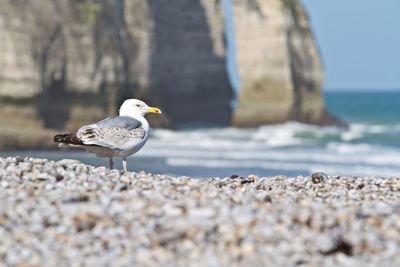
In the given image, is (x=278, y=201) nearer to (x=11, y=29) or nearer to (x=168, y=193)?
(x=168, y=193)

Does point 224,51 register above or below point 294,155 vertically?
above

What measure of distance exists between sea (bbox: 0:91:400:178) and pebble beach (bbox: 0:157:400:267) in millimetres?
18370

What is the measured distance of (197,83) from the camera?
218 feet

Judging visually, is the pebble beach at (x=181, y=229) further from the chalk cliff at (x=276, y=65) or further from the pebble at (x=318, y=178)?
the chalk cliff at (x=276, y=65)

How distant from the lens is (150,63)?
180ft

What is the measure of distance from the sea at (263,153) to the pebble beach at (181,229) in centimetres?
1837

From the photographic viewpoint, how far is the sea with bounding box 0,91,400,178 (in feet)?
101

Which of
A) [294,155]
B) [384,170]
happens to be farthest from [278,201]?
[294,155]

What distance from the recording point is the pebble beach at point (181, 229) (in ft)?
25.7

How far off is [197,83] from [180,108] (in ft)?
6.54

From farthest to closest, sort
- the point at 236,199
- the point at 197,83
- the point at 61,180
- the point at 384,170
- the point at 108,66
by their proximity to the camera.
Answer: the point at 197,83, the point at 108,66, the point at 384,170, the point at 61,180, the point at 236,199

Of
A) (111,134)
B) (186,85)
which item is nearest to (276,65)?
(186,85)

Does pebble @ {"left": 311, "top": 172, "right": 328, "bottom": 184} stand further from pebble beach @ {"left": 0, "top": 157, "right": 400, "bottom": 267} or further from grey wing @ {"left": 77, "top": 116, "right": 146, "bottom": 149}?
pebble beach @ {"left": 0, "top": 157, "right": 400, "bottom": 267}


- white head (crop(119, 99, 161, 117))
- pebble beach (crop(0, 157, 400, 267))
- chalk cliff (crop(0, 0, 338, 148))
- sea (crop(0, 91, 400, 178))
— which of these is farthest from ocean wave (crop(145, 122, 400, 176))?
pebble beach (crop(0, 157, 400, 267))
